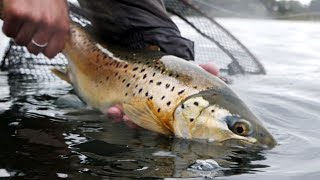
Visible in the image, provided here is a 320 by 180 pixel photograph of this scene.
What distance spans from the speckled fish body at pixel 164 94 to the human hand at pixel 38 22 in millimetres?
759

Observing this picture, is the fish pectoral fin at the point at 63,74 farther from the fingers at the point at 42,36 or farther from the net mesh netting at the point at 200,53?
the fingers at the point at 42,36

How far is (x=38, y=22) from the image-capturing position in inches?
71.5

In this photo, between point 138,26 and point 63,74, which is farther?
point 63,74

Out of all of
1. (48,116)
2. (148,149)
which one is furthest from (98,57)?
(148,149)

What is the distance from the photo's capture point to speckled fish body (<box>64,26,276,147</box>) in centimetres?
241

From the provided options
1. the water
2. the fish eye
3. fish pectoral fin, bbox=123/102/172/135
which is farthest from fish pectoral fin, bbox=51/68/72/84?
the fish eye

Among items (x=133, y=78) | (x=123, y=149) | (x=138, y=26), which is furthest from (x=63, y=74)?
(x=123, y=149)

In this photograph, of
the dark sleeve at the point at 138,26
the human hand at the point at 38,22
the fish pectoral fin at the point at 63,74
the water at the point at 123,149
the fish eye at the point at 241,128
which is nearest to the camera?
the human hand at the point at 38,22

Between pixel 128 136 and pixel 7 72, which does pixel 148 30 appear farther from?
pixel 7 72

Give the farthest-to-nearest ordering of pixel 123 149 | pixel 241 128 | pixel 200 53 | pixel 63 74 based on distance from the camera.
→ pixel 200 53
pixel 63 74
pixel 241 128
pixel 123 149

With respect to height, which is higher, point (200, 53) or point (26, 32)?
point (200, 53)

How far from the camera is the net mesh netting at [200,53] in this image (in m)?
4.34

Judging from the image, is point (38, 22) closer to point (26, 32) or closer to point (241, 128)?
point (26, 32)

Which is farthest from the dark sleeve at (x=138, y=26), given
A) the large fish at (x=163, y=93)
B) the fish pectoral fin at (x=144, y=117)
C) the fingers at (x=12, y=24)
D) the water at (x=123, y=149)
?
the fingers at (x=12, y=24)
